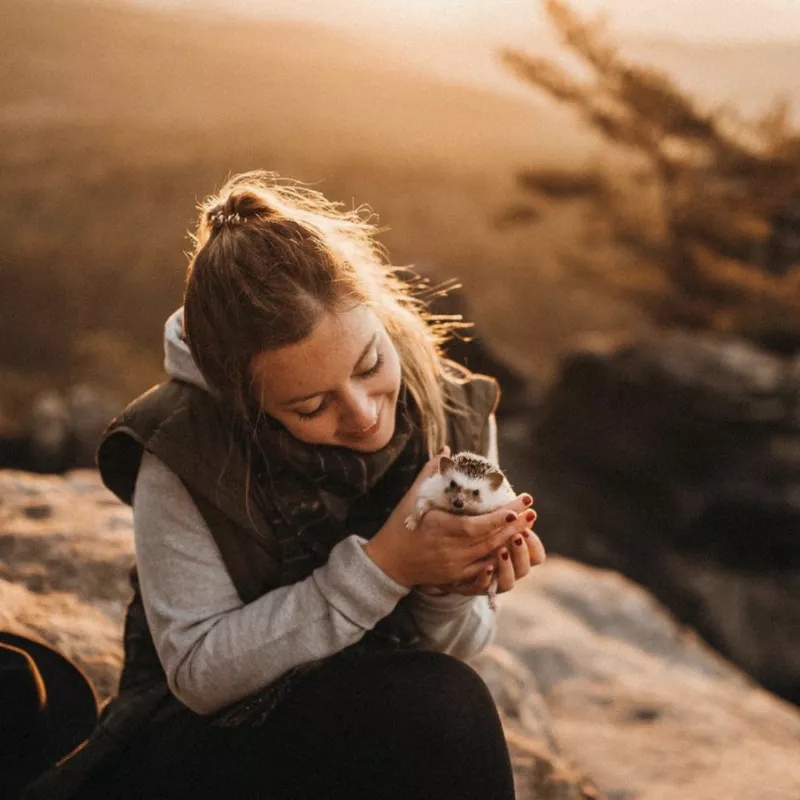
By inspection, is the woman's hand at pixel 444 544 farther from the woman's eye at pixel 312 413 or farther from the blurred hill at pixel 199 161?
the blurred hill at pixel 199 161

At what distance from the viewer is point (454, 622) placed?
1.91 meters

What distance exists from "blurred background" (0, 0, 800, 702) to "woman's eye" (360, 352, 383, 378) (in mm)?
3092

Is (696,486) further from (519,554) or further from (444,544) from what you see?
(444,544)

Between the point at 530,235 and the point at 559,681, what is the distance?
356 inches

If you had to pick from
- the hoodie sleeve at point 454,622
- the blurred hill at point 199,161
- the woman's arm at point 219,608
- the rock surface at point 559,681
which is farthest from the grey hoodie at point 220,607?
the blurred hill at point 199,161

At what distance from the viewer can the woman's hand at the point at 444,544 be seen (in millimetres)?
1551

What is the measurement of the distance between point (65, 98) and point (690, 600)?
8515 mm

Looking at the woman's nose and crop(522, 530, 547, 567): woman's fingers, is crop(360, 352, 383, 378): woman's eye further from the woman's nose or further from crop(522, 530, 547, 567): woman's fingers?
crop(522, 530, 547, 567): woman's fingers

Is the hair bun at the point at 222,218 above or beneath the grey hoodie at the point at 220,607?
above

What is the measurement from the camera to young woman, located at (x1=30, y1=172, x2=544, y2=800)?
1.56m

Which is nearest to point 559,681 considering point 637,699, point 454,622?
point 637,699

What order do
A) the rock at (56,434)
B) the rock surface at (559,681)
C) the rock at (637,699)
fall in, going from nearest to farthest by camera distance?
the rock surface at (559,681) < the rock at (637,699) < the rock at (56,434)

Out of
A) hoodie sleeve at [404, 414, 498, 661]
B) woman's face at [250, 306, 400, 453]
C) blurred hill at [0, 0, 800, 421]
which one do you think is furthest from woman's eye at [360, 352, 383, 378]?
blurred hill at [0, 0, 800, 421]

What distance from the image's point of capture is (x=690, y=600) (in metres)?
6.23
